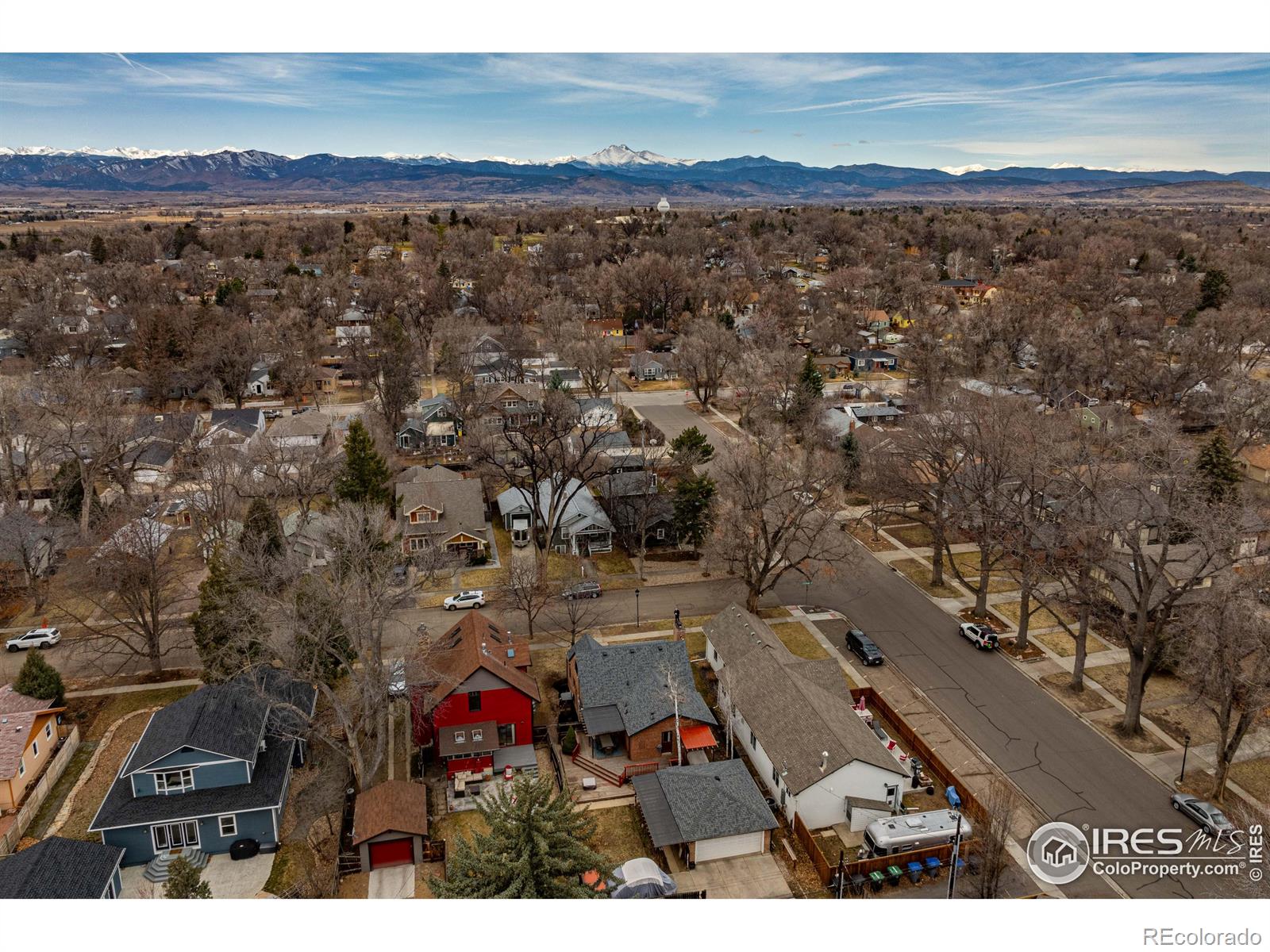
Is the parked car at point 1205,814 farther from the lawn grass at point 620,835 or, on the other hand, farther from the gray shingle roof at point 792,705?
the lawn grass at point 620,835

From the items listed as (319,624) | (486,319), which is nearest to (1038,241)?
(486,319)

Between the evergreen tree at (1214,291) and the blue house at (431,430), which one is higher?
the evergreen tree at (1214,291)

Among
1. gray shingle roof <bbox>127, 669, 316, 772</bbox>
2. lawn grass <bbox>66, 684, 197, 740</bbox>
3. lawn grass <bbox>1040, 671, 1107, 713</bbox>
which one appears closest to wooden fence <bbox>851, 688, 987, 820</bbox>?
lawn grass <bbox>1040, 671, 1107, 713</bbox>

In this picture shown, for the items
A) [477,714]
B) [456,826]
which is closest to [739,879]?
[456,826]

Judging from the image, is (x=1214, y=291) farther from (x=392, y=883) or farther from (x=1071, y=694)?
(x=392, y=883)

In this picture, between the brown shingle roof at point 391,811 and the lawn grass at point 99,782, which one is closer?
the brown shingle roof at point 391,811

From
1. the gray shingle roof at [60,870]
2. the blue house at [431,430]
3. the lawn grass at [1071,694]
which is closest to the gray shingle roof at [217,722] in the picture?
the gray shingle roof at [60,870]

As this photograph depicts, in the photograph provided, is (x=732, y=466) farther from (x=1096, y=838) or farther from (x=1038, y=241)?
(x=1038, y=241)
